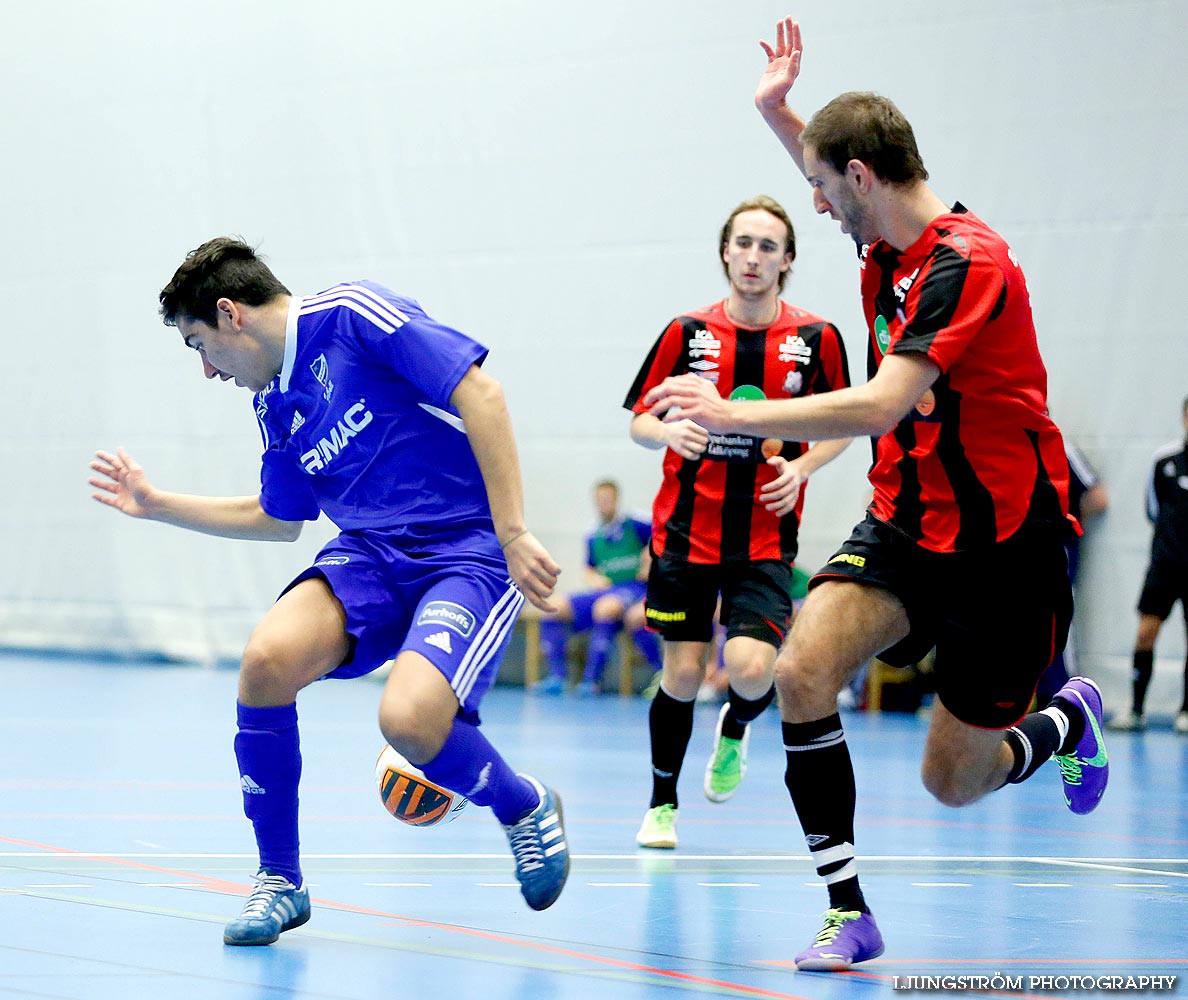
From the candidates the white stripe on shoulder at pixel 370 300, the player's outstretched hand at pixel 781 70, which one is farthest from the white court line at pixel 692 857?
the player's outstretched hand at pixel 781 70

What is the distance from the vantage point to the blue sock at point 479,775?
3.59 meters

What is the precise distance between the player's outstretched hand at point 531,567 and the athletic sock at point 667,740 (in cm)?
196

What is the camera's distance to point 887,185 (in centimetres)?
357

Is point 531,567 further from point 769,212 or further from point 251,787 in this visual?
point 769,212

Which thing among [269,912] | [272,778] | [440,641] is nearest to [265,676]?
[272,778]

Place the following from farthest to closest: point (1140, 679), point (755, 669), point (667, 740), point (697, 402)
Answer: point (1140, 679)
point (667, 740)
point (755, 669)
point (697, 402)

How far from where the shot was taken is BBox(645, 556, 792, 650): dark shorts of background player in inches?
221

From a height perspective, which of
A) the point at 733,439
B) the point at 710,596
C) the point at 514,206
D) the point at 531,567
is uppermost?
the point at 514,206

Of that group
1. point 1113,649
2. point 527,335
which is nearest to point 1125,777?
point 1113,649

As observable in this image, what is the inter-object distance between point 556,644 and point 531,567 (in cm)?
890

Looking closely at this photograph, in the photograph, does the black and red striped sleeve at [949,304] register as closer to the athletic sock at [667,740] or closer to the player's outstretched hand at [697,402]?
the player's outstretched hand at [697,402]

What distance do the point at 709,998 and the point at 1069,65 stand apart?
9.02m

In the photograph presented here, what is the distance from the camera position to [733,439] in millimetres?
5824

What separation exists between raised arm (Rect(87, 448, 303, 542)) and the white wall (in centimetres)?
760
